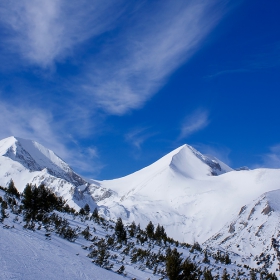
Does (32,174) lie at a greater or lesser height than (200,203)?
lesser

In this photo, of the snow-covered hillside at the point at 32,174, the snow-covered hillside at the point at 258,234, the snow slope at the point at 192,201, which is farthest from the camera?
the snow-covered hillside at the point at 32,174

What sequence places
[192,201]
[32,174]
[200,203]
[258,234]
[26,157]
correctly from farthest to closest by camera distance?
[26,157] → [32,174] → [192,201] → [200,203] → [258,234]

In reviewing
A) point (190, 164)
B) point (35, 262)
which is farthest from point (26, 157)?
point (35, 262)

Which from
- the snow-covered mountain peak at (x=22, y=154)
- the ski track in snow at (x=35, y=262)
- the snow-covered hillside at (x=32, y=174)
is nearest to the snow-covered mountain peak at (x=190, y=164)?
the snow-covered hillside at (x=32, y=174)

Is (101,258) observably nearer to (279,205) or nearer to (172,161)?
(279,205)

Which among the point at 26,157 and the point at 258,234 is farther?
the point at 26,157

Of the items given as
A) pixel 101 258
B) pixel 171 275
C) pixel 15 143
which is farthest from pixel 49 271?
pixel 15 143

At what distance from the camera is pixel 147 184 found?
439 ft

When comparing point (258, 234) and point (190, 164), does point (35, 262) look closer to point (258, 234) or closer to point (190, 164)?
point (258, 234)

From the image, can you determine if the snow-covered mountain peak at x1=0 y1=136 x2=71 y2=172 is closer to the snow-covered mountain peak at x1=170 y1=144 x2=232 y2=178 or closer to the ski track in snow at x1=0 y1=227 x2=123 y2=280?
the snow-covered mountain peak at x1=170 y1=144 x2=232 y2=178

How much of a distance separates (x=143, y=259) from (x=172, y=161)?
450 feet

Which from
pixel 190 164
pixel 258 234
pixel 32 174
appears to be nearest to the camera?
pixel 258 234

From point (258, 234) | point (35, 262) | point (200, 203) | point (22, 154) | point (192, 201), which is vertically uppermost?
point (22, 154)

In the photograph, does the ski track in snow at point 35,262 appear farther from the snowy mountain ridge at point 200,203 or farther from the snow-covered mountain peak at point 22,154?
the snow-covered mountain peak at point 22,154
